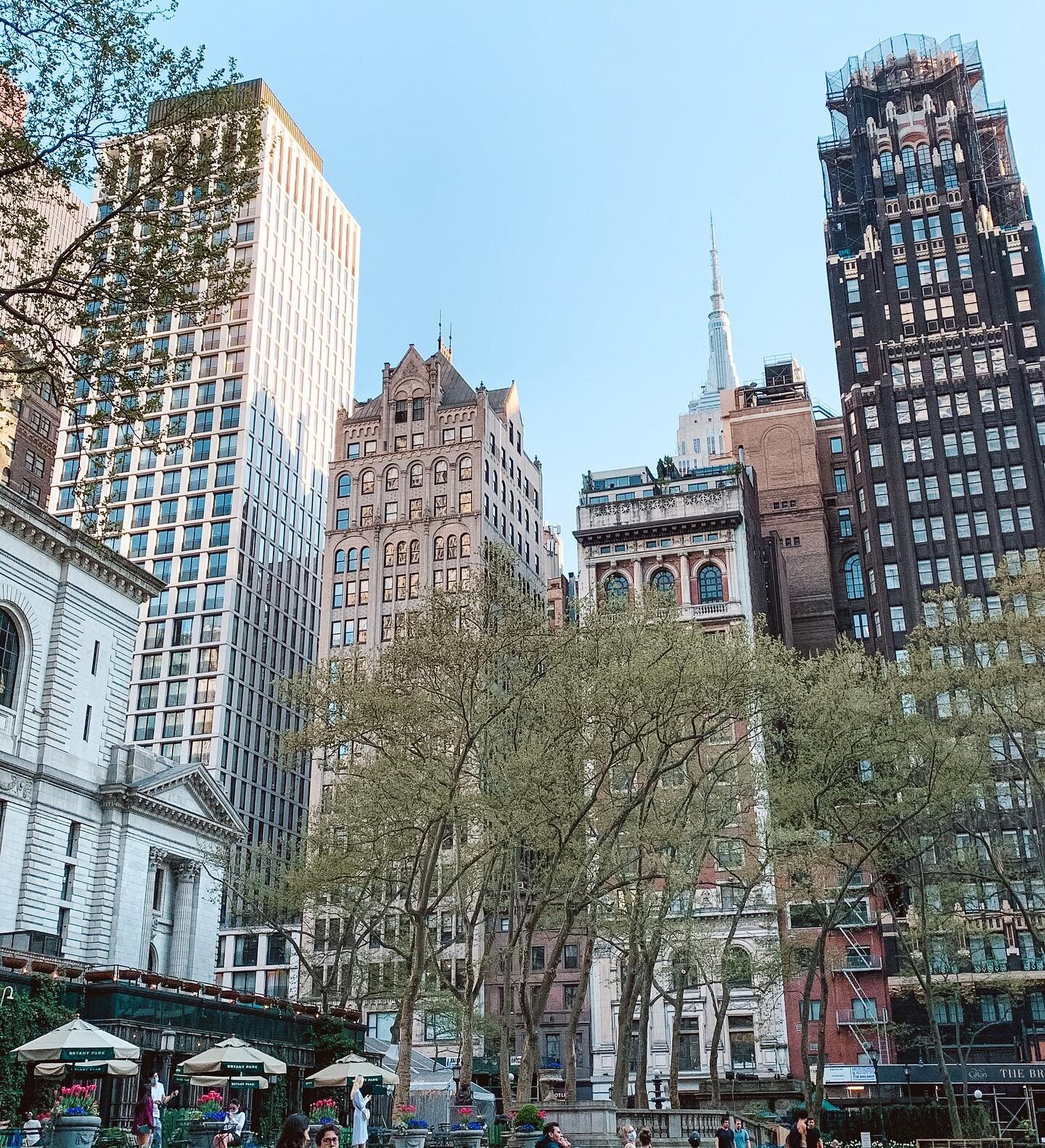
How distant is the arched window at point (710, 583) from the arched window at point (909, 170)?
46861mm

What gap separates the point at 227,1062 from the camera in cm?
3444

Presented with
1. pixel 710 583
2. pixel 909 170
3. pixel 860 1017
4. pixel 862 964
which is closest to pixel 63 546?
pixel 710 583

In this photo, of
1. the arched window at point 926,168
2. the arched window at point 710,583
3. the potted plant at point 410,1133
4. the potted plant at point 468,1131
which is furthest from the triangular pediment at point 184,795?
the arched window at point 926,168

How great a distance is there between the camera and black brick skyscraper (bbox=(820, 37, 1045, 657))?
95688 mm

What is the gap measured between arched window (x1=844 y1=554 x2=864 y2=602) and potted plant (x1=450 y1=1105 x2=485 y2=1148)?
79.4 meters

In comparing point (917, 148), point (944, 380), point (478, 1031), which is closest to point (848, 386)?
point (944, 380)

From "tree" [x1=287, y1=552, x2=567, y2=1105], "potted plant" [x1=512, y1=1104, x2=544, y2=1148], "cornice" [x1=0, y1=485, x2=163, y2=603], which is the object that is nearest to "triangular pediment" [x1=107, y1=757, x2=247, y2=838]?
"cornice" [x1=0, y1=485, x2=163, y2=603]

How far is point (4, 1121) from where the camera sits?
1312 inches

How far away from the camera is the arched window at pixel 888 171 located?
378 feet

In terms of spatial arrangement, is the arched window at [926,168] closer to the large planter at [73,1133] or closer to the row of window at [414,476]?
the row of window at [414,476]

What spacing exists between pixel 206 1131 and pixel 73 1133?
340 inches

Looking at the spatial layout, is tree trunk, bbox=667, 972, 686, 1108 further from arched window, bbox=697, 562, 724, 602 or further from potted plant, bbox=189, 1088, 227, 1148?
arched window, bbox=697, 562, 724, 602

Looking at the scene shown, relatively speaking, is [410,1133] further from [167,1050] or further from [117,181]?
[117,181]

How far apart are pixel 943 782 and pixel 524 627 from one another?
19292mm
